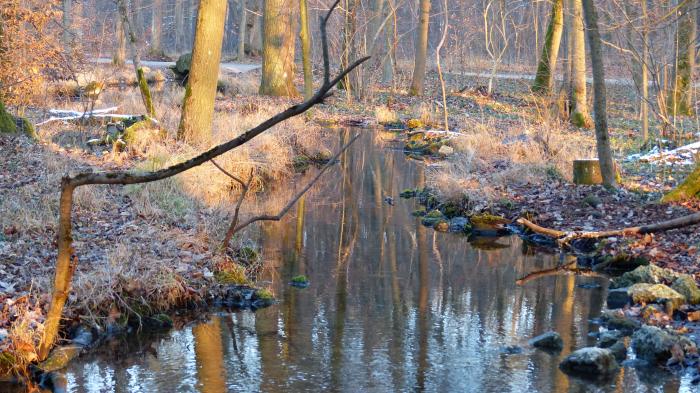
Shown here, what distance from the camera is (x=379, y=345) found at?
7676 mm

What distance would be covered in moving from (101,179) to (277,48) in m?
23.7

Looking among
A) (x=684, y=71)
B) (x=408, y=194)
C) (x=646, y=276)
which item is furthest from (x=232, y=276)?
(x=684, y=71)

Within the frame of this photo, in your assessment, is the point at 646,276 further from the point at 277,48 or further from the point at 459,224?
the point at 277,48

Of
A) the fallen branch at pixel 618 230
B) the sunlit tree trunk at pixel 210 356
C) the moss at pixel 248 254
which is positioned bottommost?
the sunlit tree trunk at pixel 210 356

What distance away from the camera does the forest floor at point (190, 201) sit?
831cm

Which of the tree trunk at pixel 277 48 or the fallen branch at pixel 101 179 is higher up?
the tree trunk at pixel 277 48

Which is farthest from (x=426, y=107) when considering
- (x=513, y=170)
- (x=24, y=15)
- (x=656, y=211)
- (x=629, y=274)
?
(x=629, y=274)

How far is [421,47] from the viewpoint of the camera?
2950 centimetres

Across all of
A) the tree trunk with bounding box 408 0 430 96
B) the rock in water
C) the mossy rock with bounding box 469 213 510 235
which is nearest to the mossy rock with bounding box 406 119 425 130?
the tree trunk with bounding box 408 0 430 96

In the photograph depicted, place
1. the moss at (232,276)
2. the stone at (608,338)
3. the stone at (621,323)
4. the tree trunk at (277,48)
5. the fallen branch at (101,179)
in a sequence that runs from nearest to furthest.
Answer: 1. the fallen branch at (101,179)
2. the stone at (608,338)
3. the stone at (621,323)
4. the moss at (232,276)
5. the tree trunk at (277,48)

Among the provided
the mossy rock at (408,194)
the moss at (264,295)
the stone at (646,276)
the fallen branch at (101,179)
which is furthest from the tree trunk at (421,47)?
the fallen branch at (101,179)

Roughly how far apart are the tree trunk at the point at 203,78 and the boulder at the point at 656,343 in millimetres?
9661

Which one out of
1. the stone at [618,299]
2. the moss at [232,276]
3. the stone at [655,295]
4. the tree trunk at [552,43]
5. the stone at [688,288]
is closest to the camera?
the stone at [655,295]

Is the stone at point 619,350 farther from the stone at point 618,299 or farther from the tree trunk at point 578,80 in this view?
the tree trunk at point 578,80
